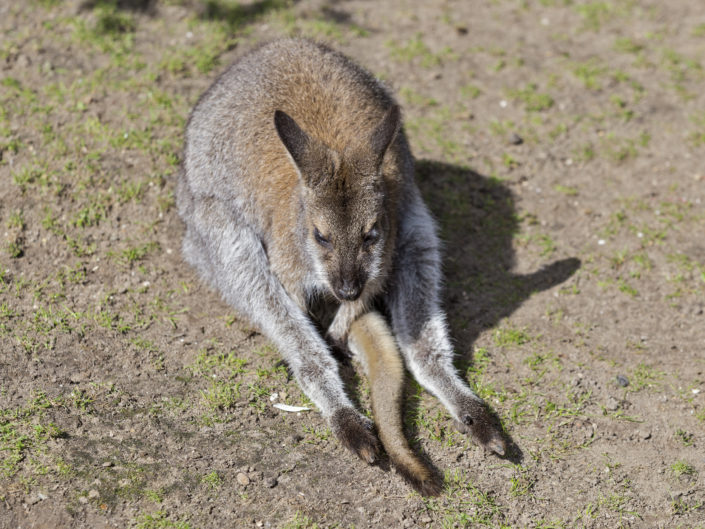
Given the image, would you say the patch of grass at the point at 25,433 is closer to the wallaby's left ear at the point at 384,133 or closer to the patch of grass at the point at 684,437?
the wallaby's left ear at the point at 384,133

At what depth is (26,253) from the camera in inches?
194

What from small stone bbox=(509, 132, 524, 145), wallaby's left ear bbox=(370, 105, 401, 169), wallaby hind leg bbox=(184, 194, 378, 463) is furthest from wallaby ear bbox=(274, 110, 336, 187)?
small stone bbox=(509, 132, 524, 145)

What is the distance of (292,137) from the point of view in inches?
153

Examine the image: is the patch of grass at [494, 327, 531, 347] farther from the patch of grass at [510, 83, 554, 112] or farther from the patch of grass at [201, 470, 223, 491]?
the patch of grass at [510, 83, 554, 112]

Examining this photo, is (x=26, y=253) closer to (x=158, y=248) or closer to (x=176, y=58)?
(x=158, y=248)

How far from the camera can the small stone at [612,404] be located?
4324mm

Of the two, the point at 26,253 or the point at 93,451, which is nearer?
the point at 93,451

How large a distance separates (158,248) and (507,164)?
2.73m

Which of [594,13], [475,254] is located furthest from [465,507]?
[594,13]

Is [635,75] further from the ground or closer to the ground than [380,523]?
further from the ground

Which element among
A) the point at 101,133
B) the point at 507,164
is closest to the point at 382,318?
the point at 507,164

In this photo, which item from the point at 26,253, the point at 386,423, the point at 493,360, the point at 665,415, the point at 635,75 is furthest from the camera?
the point at 635,75

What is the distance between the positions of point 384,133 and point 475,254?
1.67 m

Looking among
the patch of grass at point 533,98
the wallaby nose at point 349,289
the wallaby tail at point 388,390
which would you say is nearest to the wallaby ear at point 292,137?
the wallaby nose at point 349,289
